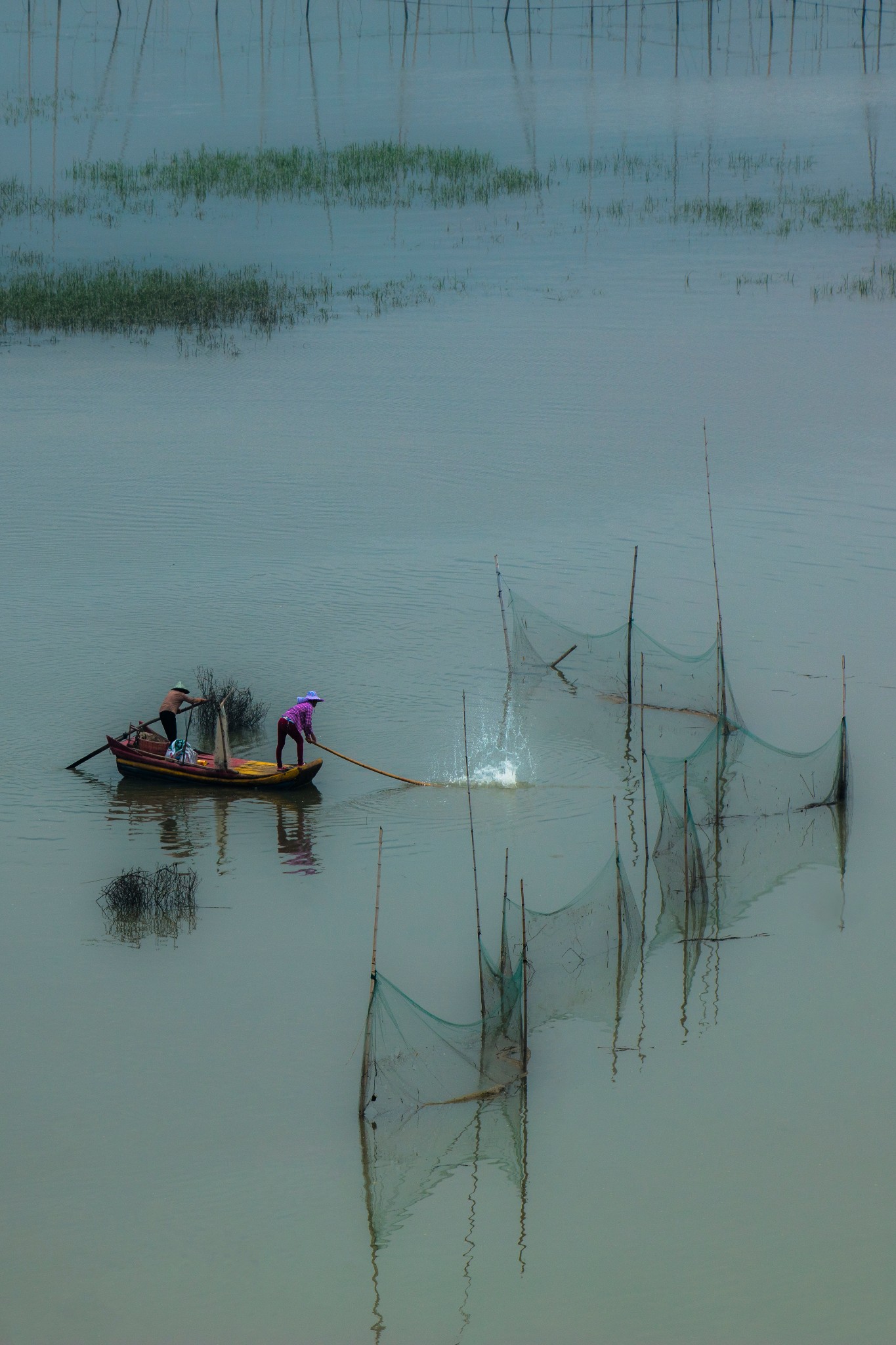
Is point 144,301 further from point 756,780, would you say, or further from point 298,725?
point 756,780

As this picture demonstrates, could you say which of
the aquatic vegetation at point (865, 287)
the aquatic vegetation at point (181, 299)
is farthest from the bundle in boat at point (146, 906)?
the aquatic vegetation at point (865, 287)

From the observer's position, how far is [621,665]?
1606 centimetres

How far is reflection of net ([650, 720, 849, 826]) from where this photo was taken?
1269 cm

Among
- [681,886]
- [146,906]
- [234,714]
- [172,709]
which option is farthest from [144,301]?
[681,886]

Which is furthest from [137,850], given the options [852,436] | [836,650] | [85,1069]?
[852,436]

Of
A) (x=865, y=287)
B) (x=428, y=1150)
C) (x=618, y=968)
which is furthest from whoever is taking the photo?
(x=865, y=287)

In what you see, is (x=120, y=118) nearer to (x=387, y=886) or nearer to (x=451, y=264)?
(x=451, y=264)

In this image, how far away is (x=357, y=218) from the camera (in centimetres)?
4066

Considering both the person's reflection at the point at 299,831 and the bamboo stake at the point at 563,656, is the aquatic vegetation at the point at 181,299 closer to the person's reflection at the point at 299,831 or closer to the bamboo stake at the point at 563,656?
the bamboo stake at the point at 563,656

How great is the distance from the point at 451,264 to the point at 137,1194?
31328mm

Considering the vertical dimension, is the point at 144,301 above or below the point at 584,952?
above

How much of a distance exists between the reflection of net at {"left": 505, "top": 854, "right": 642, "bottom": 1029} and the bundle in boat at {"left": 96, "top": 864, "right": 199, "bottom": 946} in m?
2.59

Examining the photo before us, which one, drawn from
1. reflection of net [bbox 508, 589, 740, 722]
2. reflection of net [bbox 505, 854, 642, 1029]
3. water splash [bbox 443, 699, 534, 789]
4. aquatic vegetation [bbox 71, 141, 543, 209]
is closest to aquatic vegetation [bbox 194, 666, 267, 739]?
water splash [bbox 443, 699, 534, 789]

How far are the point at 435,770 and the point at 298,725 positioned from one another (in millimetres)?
1425
